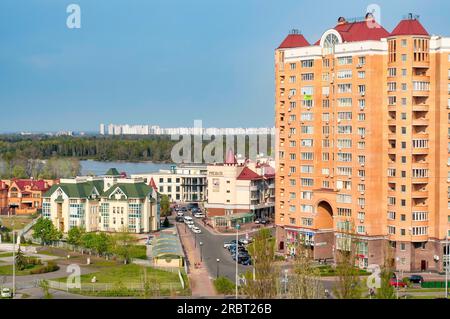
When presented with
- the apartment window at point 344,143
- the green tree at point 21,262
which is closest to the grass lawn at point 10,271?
the green tree at point 21,262

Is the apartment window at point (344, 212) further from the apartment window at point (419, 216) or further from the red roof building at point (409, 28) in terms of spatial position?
the red roof building at point (409, 28)

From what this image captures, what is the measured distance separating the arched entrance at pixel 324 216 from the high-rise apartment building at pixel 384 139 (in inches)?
5.6

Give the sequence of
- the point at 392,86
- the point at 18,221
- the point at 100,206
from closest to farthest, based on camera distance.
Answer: the point at 392,86 < the point at 100,206 < the point at 18,221

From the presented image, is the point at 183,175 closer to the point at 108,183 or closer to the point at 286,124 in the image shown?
the point at 108,183

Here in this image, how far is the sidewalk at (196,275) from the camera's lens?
40.3ft

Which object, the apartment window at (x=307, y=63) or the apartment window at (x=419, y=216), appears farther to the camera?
the apartment window at (x=307, y=63)

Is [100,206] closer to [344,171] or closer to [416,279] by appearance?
[344,171]

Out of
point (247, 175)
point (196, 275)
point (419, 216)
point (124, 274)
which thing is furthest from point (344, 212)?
point (247, 175)

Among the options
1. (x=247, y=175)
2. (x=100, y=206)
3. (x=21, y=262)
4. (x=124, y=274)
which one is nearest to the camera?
(x=124, y=274)

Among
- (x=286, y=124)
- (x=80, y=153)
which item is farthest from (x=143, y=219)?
(x=80, y=153)

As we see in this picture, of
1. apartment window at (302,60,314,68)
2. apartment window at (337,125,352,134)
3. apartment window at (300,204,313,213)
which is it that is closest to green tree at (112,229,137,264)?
apartment window at (300,204,313,213)

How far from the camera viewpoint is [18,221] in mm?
23516

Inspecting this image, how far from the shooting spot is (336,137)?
1579cm

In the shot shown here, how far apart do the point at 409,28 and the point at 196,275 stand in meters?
6.39
